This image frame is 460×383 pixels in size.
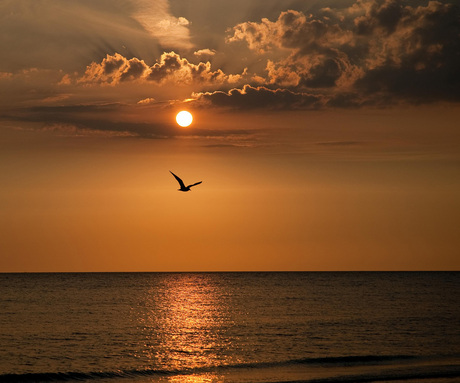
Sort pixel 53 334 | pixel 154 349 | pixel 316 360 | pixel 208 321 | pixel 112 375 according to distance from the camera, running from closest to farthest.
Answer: pixel 112 375
pixel 316 360
pixel 154 349
pixel 53 334
pixel 208 321

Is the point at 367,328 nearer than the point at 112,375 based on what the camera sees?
No

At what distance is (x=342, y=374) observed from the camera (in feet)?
113

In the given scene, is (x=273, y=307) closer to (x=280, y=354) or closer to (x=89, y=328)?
(x=89, y=328)

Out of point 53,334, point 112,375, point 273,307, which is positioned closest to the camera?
point 112,375

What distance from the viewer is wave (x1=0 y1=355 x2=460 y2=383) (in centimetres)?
3341

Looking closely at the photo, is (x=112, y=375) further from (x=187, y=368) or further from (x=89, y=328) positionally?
(x=89, y=328)

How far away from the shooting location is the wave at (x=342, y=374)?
33406 mm

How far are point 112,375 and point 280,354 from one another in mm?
11523

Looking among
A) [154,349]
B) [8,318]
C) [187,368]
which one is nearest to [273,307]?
[8,318]

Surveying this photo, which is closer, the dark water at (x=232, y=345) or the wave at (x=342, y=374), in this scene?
the wave at (x=342, y=374)

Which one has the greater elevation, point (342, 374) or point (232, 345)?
point (232, 345)

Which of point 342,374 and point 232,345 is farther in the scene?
point 232,345

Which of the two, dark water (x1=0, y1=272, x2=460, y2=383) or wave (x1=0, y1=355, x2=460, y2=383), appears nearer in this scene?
wave (x1=0, y1=355, x2=460, y2=383)

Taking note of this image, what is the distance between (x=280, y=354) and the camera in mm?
41344
